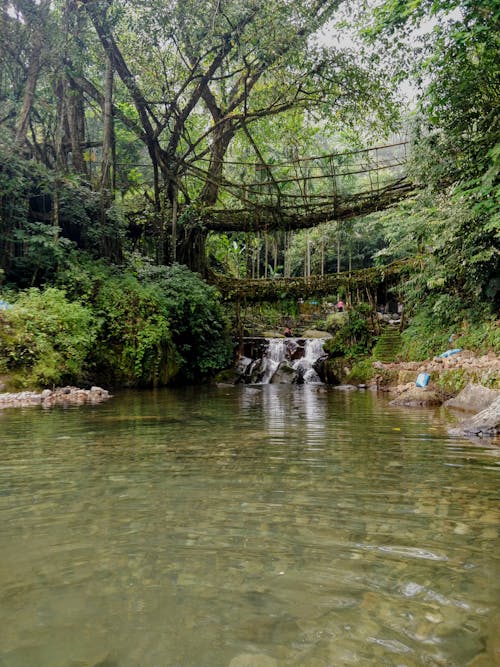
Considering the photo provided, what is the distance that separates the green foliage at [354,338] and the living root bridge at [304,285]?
1.00 meters

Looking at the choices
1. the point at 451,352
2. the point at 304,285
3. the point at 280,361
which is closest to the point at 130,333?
the point at 280,361

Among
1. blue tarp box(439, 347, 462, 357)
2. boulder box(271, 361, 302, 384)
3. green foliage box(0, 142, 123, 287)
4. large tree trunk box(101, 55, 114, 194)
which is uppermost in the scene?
large tree trunk box(101, 55, 114, 194)

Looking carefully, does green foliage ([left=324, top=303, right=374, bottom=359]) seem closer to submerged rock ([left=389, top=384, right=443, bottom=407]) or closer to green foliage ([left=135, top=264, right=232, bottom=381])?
green foliage ([left=135, top=264, right=232, bottom=381])

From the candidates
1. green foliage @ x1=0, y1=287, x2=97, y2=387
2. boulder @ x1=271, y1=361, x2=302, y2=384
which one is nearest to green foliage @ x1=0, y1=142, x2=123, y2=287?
green foliage @ x1=0, y1=287, x2=97, y2=387

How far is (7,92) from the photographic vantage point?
14.6 m

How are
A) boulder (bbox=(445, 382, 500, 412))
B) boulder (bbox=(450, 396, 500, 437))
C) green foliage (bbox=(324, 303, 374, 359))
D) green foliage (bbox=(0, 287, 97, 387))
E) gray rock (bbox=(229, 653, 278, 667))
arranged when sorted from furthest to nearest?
green foliage (bbox=(324, 303, 374, 359)) < green foliage (bbox=(0, 287, 97, 387)) < boulder (bbox=(445, 382, 500, 412)) < boulder (bbox=(450, 396, 500, 437)) < gray rock (bbox=(229, 653, 278, 667))

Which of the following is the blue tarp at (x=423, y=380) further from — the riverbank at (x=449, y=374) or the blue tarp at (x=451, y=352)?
the blue tarp at (x=451, y=352)

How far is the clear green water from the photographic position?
4.24 ft

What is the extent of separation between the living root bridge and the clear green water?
553 inches

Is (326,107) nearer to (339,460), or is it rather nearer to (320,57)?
(320,57)

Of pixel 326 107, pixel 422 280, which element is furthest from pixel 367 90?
pixel 422 280

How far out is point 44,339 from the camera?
32.3 feet

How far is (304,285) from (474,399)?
11289 mm

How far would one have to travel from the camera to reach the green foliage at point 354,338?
56.3 ft
